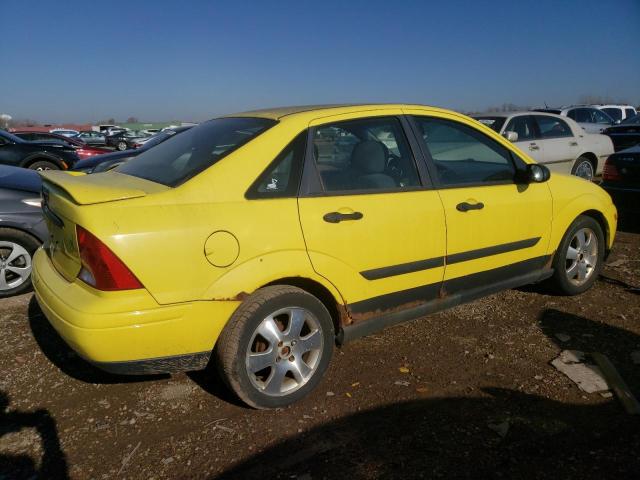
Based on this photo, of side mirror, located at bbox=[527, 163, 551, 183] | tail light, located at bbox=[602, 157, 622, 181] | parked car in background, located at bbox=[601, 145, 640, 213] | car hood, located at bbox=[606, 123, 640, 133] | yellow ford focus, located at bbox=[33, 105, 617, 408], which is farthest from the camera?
car hood, located at bbox=[606, 123, 640, 133]

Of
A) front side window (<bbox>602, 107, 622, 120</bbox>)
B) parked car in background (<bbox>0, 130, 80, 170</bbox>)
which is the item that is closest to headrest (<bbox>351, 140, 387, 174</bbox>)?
parked car in background (<bbox>0, 130, 80, 170</bbox>)

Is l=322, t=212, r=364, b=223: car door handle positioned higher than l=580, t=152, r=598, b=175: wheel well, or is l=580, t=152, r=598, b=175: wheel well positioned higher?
l=322, t=212, r=364, b=223: car door handle

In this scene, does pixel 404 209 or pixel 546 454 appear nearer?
pixel 546 454

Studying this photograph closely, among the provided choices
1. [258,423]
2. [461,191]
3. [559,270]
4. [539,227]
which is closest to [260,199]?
[258,423]

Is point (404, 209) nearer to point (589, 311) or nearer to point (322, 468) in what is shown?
point (322, 468)

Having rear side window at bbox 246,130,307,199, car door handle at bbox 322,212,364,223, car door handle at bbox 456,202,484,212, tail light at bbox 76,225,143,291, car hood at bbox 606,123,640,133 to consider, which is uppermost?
rear side window at bbox 246,130,307,199

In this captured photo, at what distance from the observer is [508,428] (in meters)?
2.61

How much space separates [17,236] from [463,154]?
393 cm

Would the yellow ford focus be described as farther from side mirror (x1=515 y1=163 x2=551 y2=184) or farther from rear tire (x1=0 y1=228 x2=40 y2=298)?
Result: rear tire (x1=0 y1=228 x2=40 y2=298)

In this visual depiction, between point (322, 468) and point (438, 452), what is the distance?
1.87 feet

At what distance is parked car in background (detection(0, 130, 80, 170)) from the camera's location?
10414mm

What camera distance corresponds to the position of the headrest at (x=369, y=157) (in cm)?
315

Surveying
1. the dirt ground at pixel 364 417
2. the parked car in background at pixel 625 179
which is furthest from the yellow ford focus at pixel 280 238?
the parked car in background at pixel 625 179

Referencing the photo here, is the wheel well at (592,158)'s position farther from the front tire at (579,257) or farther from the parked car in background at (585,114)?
the parked car in background at (585,114)
